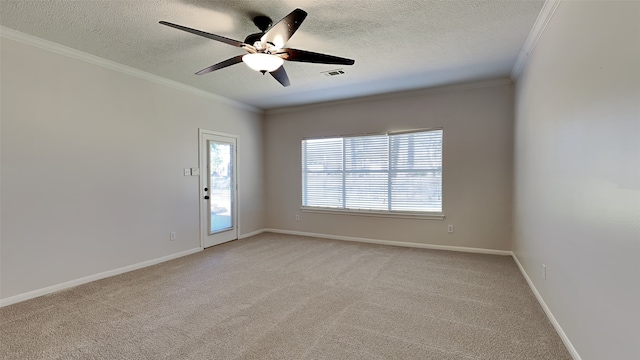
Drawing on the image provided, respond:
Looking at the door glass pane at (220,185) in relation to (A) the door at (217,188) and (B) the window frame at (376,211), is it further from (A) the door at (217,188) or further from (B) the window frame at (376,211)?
(B) the window frame at (376,211)

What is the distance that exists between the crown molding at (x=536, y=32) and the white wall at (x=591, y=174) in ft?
0.25

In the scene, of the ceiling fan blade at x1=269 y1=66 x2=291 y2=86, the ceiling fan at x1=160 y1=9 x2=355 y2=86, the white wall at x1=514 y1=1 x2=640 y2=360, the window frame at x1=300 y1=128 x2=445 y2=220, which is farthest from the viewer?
the window frame at x1=300 y1=128 x2=445 y2=220

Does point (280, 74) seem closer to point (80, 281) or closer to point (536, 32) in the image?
point (536, 32)

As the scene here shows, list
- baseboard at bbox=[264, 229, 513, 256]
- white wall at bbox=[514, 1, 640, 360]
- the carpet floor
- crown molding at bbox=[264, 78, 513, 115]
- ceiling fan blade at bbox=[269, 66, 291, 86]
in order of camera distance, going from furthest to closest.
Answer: baseboard at bbox=[264, 229, 513, 256] < crown molding at bbox=[264, 78, 513, 115] < ceiling fan blade at bbox=[269, 66, 291, 86] < the carpet floor < white wall at bbox=[514, 1, 640, 360]

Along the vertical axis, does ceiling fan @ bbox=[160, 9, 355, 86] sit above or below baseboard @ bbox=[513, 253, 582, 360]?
above

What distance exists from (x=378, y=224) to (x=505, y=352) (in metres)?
3.19

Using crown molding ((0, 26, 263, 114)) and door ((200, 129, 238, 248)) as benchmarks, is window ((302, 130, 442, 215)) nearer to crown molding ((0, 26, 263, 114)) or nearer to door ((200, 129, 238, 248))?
door ((200, 129, 238, 248))

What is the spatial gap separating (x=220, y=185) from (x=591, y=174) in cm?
489

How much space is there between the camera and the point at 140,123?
12.9ft

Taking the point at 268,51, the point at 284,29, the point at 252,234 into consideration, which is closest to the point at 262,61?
the point at 268,51

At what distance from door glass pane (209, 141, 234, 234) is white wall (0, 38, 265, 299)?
1.13ft

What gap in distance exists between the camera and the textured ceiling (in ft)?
7.82

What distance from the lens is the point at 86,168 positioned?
3.37m

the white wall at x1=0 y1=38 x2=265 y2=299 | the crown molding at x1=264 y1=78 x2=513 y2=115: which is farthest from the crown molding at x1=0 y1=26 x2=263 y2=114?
the crown molding at x1=264 y1=78 x2=513 y2=115
